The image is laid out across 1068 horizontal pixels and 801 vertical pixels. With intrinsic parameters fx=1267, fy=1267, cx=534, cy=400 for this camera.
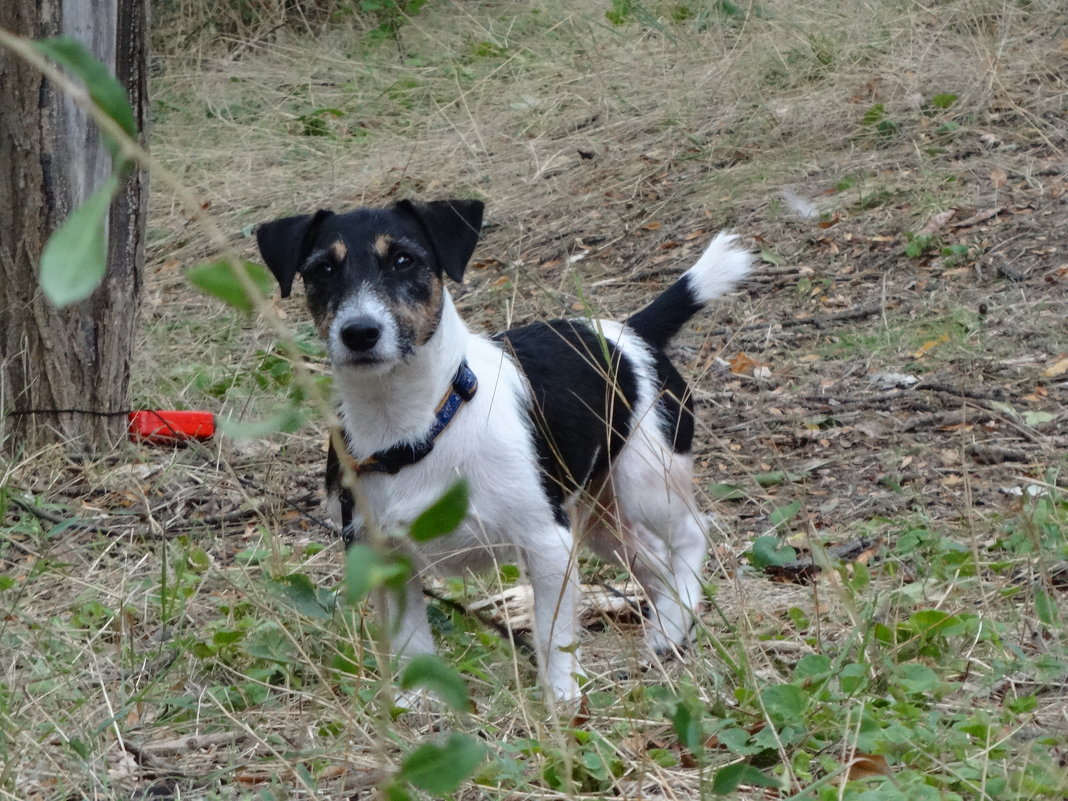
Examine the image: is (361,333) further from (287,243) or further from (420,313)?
(287,243)

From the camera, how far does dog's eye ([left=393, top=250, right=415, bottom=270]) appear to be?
3336 millimetres

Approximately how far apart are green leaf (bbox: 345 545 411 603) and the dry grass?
0.20m

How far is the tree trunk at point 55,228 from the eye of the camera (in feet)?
14.9

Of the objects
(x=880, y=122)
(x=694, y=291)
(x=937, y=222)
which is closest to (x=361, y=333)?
(x=694, y=291)

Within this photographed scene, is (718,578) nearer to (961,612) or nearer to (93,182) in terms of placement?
(961,612)

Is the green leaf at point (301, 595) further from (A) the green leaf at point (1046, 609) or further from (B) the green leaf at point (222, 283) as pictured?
(B) the green leaf at point (222, 283)

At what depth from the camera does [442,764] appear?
0.90 metres

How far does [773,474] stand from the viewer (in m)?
4.35

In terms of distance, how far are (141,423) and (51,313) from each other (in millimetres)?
664

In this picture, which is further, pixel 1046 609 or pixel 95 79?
pixel 1046 609

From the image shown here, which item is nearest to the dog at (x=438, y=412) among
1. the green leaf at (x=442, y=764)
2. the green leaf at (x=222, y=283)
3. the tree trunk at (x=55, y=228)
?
the tree trunk at (x=55, y=228)

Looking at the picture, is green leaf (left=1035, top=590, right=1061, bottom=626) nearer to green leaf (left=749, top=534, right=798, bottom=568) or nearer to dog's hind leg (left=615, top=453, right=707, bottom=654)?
green leaf (left=749, top=534, right=798, bottom=568)

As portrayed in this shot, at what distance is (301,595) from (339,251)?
42.1 inches

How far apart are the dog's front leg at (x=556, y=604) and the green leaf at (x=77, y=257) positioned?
247cm
